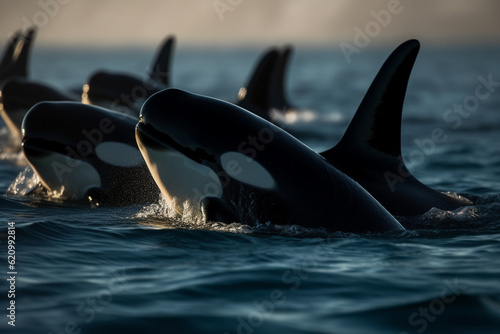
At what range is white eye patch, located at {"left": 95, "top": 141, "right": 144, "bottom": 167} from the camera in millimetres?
9930

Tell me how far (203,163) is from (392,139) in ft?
7.37

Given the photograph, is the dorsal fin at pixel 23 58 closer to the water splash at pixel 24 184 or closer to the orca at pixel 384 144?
the water splash at pixel 24 184

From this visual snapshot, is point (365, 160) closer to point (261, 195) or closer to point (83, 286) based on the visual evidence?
point (261, 195)

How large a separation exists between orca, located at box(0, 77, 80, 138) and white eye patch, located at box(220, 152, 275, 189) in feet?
28.1

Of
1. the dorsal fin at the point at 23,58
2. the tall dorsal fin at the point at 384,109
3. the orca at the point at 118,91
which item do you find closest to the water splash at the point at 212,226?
the tall dorsal fin at the point at 384,109

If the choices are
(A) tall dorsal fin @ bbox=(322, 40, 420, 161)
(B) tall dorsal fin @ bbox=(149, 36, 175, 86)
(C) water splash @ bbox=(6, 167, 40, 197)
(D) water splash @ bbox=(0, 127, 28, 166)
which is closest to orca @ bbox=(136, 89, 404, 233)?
(A) tall dorsal fin @ bbox=(322, 40, 420, 161)

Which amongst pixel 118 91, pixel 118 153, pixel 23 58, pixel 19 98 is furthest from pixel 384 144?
pixel 23 58

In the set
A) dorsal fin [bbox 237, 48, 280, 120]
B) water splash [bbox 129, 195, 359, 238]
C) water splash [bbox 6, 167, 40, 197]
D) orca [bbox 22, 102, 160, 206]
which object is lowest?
water splash [bbox 6, 167, 40, 197]

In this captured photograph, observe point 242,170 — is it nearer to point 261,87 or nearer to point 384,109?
point 384,109

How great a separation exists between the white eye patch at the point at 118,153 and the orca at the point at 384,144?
6.83ft

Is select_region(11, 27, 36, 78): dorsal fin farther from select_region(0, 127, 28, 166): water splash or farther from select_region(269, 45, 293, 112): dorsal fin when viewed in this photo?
select_region(269, 45, 293, 112): dorsal fin

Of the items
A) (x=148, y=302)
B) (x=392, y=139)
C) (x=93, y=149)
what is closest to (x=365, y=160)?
(x=392, y=139)

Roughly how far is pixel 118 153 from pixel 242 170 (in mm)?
2424

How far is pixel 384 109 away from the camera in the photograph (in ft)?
30.2
